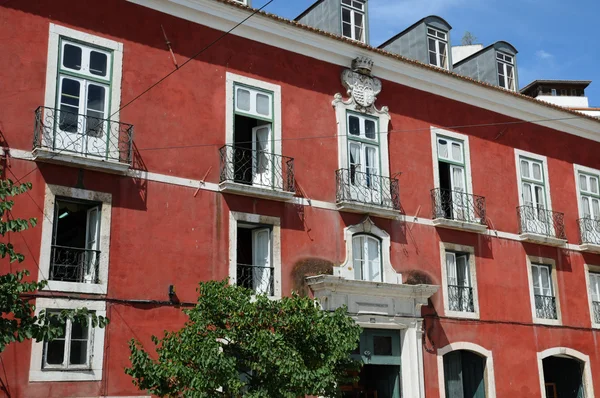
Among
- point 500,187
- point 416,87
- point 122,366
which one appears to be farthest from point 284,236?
point 500,187

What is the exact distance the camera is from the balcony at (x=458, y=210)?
64.1 feet

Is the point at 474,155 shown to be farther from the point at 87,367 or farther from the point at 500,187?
the point at 87,367

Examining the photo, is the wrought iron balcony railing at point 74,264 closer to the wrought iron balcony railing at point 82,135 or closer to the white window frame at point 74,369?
the white window frame at point 74,369

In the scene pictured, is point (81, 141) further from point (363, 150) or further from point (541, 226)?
point (541, 226)

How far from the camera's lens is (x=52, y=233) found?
1408 cm

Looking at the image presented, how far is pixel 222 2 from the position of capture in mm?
16812

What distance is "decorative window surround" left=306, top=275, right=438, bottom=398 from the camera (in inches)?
667

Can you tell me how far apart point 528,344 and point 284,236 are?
800 cm

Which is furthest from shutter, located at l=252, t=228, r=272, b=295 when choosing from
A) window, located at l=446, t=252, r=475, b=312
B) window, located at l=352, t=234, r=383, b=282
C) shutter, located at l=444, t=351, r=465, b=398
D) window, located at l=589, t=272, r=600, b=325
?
window, located at l=589, t=272, r=600, b=325

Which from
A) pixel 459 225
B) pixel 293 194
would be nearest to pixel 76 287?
pixel 293 194

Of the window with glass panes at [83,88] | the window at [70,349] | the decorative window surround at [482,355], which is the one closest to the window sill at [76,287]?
the window at [70,349]

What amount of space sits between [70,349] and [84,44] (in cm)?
600

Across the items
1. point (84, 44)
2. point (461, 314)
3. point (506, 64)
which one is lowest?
point (461, 314)

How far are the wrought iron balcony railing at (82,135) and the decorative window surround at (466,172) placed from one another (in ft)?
27.4
